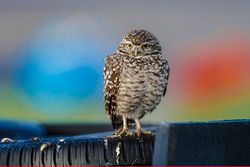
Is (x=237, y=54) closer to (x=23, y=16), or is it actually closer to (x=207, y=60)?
(x=207, y=60)

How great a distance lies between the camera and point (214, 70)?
11.5 metres

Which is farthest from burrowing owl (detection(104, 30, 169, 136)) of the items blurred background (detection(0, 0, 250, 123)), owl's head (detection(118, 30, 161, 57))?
blurred background (detection(0, 0, 250, 123))

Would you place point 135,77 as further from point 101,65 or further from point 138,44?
point 101,65

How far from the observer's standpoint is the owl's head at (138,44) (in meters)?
4.36

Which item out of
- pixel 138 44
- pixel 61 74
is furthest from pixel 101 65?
pixel 138 44

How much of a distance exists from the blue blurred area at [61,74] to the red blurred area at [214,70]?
1254 millimetres

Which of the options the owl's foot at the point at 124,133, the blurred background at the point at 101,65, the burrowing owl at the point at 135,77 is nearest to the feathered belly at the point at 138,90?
the burrowing owl at the point at 135,77

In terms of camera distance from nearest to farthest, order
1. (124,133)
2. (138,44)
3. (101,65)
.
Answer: (124,133)
(138,44)
(101,65)

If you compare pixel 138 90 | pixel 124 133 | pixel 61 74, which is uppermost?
pixel 61 74

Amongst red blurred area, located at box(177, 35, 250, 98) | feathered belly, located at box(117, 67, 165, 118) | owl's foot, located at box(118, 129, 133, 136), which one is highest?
red blurred area, located at box(177, 35, 250, 98)

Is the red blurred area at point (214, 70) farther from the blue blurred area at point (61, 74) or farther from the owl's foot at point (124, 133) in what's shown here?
the owl's foot at point (124, 133)

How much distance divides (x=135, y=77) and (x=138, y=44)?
0.65 feet

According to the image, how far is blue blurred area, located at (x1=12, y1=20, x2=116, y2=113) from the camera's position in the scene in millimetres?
11383

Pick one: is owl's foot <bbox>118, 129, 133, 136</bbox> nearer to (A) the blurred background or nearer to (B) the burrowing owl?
(B) the burrowing owl
